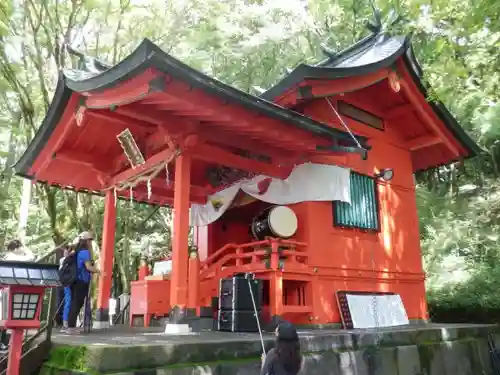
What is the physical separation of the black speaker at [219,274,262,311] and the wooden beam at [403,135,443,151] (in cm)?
659

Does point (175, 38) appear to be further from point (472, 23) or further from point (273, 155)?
point (472, 23)

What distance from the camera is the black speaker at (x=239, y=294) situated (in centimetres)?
721

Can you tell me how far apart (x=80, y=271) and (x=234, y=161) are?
3.25 m

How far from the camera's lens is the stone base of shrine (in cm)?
456

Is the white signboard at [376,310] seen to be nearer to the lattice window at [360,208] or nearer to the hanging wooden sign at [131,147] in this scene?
the lattice window at [360,208]

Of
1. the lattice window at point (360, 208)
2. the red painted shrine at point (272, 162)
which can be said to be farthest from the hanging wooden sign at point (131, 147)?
the lattice window at point (360, 208)

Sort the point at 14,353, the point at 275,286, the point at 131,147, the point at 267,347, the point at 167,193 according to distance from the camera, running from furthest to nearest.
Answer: the point at 167,193 → the point at 131,147 → the point at 275,286 → the point at 267,347 → the point at 14,353

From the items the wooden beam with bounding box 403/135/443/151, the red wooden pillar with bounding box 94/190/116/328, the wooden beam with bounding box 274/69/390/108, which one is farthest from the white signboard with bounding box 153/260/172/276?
the wooden beam with bounding box 403/135/443/151

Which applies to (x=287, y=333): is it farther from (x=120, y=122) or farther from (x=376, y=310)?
(x=376, y=310)

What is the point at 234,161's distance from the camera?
8.27 meters

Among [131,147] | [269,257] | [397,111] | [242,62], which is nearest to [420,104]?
[397,111]

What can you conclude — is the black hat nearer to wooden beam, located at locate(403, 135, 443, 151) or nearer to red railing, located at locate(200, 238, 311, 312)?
red railing, located at locate(200, 238, 311, 312)

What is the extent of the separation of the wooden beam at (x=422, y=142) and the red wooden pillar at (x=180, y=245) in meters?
6.88

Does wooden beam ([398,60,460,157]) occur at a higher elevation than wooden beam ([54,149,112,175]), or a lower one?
higher
